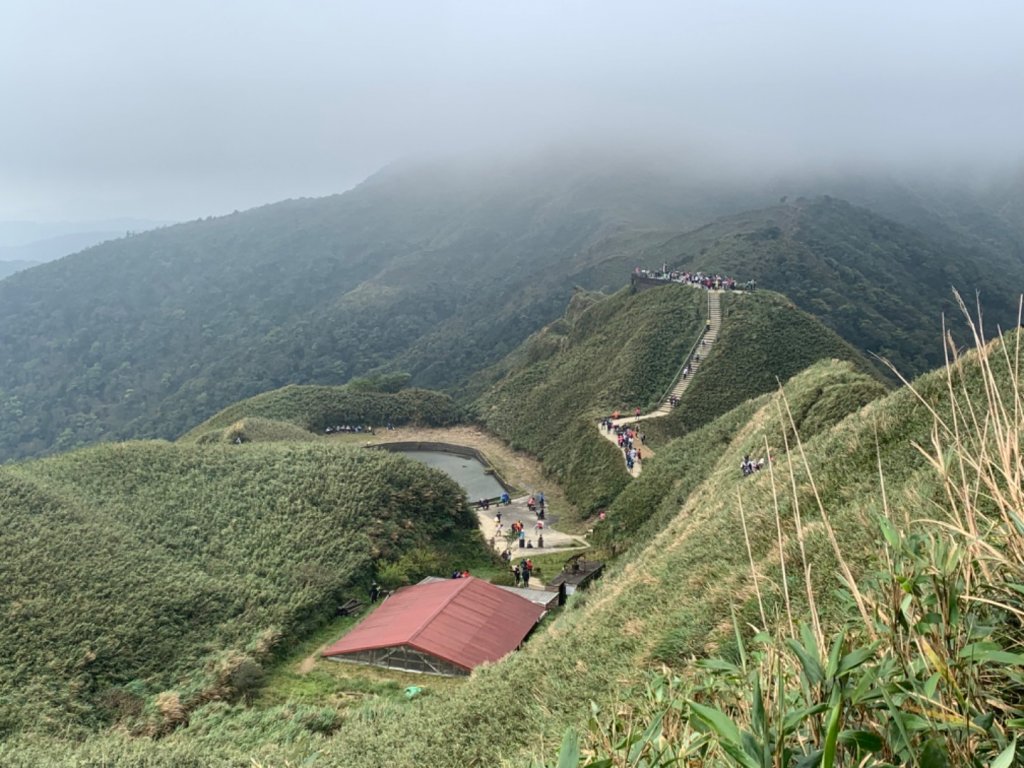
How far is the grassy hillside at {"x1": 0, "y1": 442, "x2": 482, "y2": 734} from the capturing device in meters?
13.4

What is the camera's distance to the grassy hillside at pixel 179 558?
13352mm

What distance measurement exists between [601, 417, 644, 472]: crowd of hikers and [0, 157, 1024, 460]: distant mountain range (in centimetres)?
2743

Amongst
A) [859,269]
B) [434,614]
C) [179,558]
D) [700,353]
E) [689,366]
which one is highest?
[179,558]

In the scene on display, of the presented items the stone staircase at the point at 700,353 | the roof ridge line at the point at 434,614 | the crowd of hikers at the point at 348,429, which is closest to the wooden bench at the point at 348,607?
the roof ridge line at the point at 434,614

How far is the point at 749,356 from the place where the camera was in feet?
112

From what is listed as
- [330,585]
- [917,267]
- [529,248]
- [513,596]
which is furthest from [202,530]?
[529,248]

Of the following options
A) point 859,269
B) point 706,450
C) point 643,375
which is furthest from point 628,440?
point 859,269

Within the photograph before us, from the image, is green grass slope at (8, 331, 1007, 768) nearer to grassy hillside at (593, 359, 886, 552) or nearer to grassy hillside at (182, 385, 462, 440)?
grassy hillside at (593, 359, 886, 552)

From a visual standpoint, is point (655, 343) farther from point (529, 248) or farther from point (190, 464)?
point (529, 248)

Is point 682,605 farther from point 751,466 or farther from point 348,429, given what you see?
point 348,429

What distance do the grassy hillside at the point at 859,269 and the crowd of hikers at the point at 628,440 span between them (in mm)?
24983

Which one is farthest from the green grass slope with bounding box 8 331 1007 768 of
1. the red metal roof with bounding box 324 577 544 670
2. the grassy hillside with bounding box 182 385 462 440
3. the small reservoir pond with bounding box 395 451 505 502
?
the grassy hillside with bounding box 182 385 462 440

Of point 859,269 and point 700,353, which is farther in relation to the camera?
point 859,269

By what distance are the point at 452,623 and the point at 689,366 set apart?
77.2 ft
